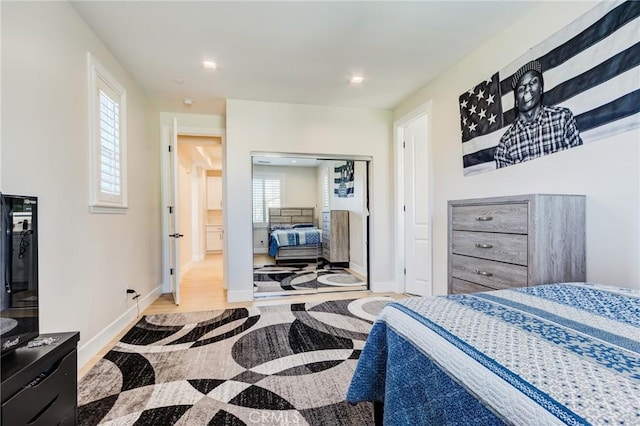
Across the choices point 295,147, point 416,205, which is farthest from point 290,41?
point 416,205

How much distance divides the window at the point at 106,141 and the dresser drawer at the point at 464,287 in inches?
114

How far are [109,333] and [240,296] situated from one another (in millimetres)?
1396

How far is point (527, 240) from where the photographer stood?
167 cm

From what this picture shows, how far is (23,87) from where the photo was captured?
153 centimetres

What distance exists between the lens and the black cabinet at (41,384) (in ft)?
3.10

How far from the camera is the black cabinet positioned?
0.94 meters

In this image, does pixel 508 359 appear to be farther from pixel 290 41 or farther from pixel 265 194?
pixel 265 194

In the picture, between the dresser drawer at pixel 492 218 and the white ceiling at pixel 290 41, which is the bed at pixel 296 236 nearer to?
the white ceiling at pixel 290 41

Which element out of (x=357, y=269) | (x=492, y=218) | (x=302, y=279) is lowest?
(x=302, y=279)

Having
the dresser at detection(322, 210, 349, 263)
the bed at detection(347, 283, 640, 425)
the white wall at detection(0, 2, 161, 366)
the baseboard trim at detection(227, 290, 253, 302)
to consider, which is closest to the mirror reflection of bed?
the dresser at detection(322, 210, 349, 263)

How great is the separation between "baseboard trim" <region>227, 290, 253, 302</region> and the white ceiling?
2428 millimetres

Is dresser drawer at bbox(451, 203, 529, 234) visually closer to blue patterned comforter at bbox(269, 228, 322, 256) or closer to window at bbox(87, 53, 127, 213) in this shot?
blue patterned comforter at bbox(269, 228, 322, 256)

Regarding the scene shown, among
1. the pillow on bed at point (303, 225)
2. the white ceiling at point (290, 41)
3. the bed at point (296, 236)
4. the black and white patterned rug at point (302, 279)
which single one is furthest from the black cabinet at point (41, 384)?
the pillow on bed at point (303, 225)

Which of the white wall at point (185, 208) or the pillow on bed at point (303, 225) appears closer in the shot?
the pillow on bed at point (303, 225)
